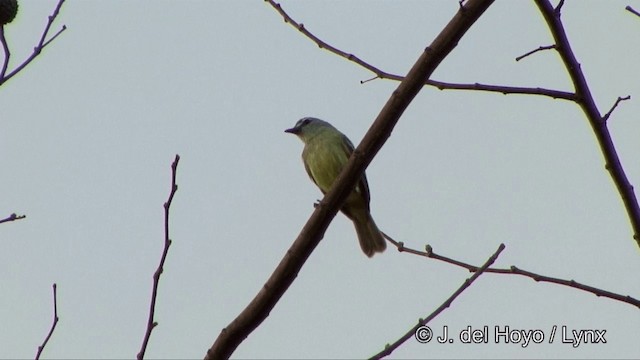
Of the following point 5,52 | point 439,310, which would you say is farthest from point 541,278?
point 5,52

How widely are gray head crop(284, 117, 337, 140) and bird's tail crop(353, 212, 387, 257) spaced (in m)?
1.27

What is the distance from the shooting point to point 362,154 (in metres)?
2.97

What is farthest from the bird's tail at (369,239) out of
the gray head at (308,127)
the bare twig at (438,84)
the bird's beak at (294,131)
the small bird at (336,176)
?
A: the bare twig at (438,84)

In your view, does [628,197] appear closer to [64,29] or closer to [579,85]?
[579,85]

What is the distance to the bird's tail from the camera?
775cm

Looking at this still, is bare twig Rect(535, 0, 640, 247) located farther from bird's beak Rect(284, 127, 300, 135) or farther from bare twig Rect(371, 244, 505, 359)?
bird's beak Rect(284, 127, 300, 135)

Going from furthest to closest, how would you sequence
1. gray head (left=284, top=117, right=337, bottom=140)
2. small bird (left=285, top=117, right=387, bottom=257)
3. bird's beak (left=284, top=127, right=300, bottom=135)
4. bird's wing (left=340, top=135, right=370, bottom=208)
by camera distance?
bird's beak (left=284, top=127, right=300, bottom=135)
gray head (left=284, top=117, right=337, bottom=140)
small bird (left=285, top=117, right=387, bottom=257)
bird's wing (left=340, top=135, right=370, bottom=208)

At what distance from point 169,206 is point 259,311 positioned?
1.59ft

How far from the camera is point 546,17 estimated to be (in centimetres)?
307

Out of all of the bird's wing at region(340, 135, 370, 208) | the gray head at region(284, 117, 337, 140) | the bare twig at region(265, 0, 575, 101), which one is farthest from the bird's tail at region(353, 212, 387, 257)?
→ the bare twig at region(265, 0, 575, 101)

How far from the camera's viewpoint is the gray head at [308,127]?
873 centimetres

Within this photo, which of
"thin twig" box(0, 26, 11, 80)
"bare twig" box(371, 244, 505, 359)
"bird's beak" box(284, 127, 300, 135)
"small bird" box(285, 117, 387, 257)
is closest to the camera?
"bare twig" box(371, 244, 505, 359)

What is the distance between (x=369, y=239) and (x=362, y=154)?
Result: 4846 mm

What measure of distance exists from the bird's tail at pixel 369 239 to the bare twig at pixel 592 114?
15.8 ft
